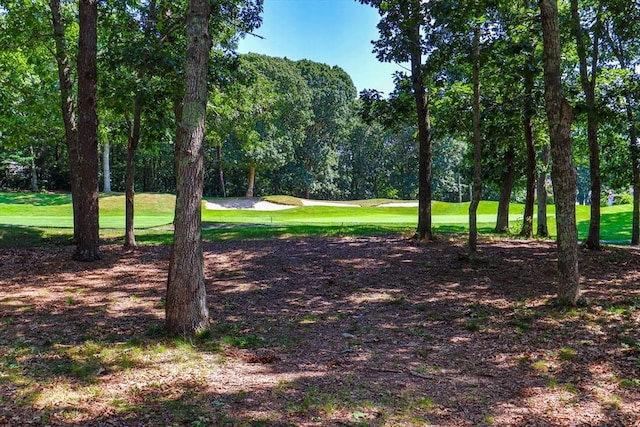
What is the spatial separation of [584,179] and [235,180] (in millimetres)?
62676

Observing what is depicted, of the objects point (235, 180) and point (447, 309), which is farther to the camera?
point (235, 180)

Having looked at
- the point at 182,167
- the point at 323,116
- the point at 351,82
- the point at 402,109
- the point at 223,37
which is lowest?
the point at 182,167

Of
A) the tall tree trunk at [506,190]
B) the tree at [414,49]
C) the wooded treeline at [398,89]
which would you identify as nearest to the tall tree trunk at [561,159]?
the wooded treeline at [398,89]

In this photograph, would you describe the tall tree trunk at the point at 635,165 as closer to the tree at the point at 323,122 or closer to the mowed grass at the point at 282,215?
the mowed grass at the point at 282,215

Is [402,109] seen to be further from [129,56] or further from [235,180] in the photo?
[235,180]

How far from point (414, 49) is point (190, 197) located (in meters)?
7.38

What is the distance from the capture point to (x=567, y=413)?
3707 millimetres

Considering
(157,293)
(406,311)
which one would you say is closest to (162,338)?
(157,293)

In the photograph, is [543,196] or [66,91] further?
[543,196]

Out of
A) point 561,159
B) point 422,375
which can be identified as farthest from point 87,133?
point 561,159

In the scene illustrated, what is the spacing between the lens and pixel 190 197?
5367 mm

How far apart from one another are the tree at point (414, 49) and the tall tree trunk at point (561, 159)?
284cm

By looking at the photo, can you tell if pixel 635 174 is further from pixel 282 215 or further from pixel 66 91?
pixel 282 215

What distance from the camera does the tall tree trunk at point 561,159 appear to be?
668 cm
